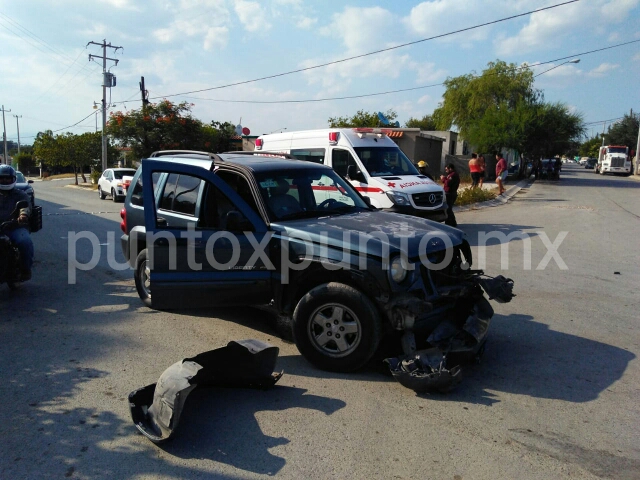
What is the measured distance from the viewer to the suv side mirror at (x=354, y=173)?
12253mm

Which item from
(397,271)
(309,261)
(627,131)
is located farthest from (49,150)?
(627,131)

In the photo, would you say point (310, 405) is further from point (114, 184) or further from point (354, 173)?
point (114, 184)

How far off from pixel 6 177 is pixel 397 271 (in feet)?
18.6

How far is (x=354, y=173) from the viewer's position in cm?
1234

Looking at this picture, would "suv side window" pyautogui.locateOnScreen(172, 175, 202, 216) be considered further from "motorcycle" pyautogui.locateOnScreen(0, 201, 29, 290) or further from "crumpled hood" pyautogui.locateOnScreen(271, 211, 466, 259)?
"motorcycle" pyautogui.locateOnScreen(0, 201, 29, 290)

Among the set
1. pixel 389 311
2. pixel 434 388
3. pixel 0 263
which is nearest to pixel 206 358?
pixel 389 311

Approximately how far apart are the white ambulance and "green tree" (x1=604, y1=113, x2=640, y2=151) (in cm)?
6622

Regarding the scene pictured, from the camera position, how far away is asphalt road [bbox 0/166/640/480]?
11.4 feet

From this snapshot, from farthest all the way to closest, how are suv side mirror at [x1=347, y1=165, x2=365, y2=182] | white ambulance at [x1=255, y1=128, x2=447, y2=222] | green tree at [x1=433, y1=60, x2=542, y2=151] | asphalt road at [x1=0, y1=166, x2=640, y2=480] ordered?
green tree at [x1=433, y1=60, x2=542, y2=151]
suv side mirror at [x1=347, y1=165, x2=365, y2=182]
white ambulance at [x1=255, y1=128, x2=447, y2=222]
asphalt road at [x1=0, y1=166, x2=640, y2=480]

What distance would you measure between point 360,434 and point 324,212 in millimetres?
2581

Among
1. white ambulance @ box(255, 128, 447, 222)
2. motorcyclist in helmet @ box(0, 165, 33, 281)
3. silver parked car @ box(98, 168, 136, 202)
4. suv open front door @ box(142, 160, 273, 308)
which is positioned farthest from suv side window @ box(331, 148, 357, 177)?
silver parked car @ box(98, 168, 136, 202)

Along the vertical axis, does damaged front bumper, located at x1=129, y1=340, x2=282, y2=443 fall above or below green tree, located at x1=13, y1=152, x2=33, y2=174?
below

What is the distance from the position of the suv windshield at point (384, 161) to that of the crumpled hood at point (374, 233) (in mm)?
6893

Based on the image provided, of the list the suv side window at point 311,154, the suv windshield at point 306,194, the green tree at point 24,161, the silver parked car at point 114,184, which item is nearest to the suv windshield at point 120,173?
the silver parked car at point 114,184
